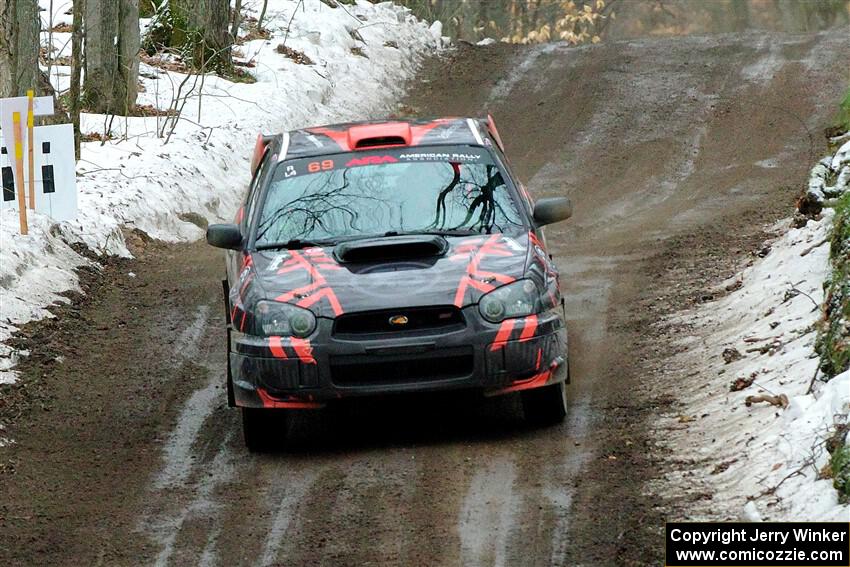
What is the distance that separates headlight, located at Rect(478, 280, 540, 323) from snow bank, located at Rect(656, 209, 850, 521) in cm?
105

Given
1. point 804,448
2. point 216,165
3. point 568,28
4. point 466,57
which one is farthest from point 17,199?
point 568,28

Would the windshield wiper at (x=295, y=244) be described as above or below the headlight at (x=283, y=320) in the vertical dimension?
above

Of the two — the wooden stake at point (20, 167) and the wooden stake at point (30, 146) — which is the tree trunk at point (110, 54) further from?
the wooden stake at point (20, 167)

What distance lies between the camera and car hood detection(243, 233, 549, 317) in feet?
24.1

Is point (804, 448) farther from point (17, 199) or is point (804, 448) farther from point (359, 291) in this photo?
point (17, 199)

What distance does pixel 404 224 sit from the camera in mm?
8266

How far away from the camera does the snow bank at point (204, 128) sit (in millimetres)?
12125

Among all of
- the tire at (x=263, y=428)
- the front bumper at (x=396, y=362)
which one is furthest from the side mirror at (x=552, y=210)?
the tire at (x=263, y=428)

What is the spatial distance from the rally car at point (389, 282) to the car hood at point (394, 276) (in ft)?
0.04

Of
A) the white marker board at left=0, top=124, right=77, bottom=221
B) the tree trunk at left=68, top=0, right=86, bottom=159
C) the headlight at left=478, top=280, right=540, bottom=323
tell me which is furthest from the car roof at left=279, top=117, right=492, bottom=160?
the tree trunk at left=68, top=0, right=86, bottom=159

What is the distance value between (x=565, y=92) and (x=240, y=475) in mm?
14727

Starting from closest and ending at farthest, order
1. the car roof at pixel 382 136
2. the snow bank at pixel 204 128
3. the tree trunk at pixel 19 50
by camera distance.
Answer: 1. the car roof at pixel 382 136
2. the snow bank at pixel 204 128
3. the tree trunk at pixel 19 50

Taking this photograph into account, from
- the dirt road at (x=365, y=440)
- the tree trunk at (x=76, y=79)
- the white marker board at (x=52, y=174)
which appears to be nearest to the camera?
the dirt road at (x=365, y=440)

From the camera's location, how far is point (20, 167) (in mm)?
12375
